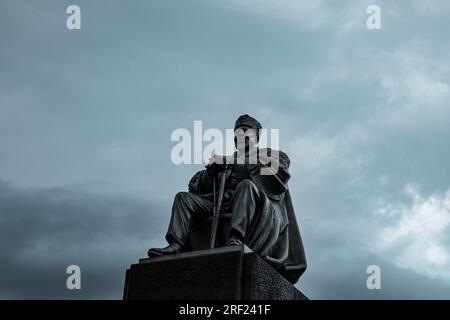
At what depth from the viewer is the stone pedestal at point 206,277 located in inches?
237

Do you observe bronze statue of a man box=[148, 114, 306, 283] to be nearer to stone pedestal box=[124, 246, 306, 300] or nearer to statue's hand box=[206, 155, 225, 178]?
statue's hand box=[206, 155, 225, 178]

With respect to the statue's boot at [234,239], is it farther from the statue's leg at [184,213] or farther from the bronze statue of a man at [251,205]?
the statue's leg at [184,213]

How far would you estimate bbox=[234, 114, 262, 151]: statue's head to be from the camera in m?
8.21

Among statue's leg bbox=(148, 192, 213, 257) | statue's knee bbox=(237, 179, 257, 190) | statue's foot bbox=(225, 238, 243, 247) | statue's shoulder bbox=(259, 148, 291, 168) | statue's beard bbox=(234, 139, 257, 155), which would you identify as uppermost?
statue's beard bbox=(234, 139, 257, 155)

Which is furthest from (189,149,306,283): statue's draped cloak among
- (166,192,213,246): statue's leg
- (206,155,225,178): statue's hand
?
(166,192,213,246): statue's leg

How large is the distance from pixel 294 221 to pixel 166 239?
191 centimetres

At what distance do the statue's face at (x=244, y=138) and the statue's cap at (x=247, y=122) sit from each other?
0.17 feet

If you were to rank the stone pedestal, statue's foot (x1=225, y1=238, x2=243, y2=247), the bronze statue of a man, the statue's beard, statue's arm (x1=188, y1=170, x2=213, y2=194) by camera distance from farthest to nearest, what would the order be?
the statue's beard → statue's arm (x1=188, y1=170, x2=213, y2=194) → the bronze statue of a man → statue's foot (x1=225, y1=238, x2=243, y2=247) → the stone pedestal

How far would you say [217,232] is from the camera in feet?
23.1

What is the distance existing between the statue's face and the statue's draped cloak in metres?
0.32
